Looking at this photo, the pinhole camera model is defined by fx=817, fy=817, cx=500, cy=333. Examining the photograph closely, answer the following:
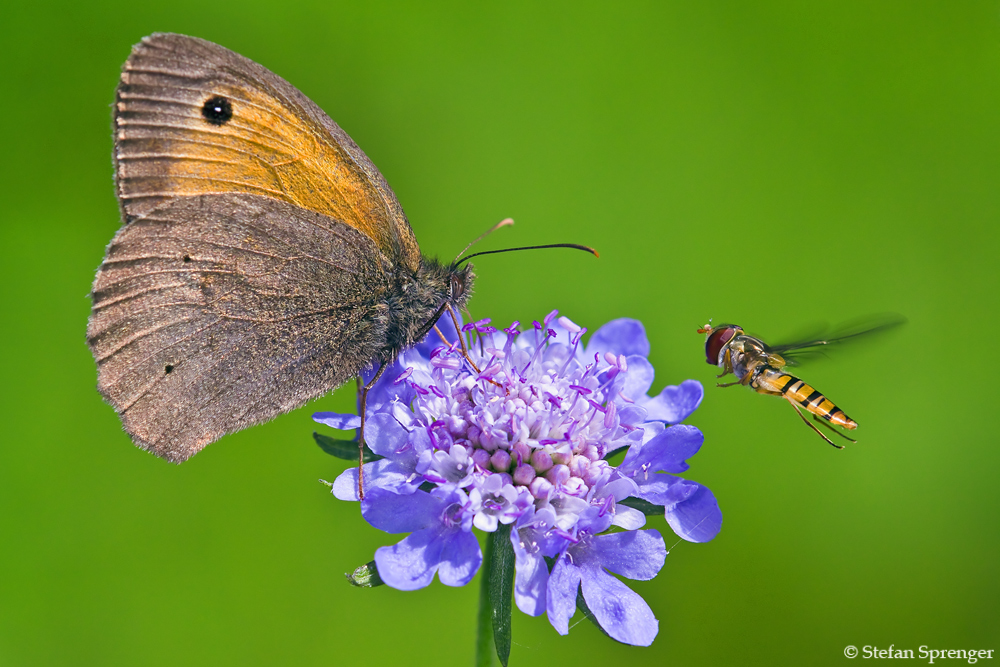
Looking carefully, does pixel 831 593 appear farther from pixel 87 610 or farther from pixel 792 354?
pixel 87 610

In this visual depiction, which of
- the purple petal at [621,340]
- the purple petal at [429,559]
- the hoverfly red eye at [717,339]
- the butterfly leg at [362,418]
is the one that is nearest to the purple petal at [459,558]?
the purple petal at [429,559]

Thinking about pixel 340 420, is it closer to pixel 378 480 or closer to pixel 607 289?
pixel 378 480

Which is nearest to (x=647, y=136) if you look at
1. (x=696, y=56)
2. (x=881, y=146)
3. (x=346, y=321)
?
(x=696, y=56)

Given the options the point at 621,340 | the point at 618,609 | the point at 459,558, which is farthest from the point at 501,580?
the point at 621,340

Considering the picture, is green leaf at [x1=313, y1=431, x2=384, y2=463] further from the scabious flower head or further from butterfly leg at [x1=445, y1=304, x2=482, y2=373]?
butterfly leg at [x1=445, y1=304, x2=482, y2=373]

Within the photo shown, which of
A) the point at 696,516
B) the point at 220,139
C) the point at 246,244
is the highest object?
the point at 220,139

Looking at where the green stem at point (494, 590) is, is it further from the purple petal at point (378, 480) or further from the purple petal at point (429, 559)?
the purple petal at point (378, 480)
